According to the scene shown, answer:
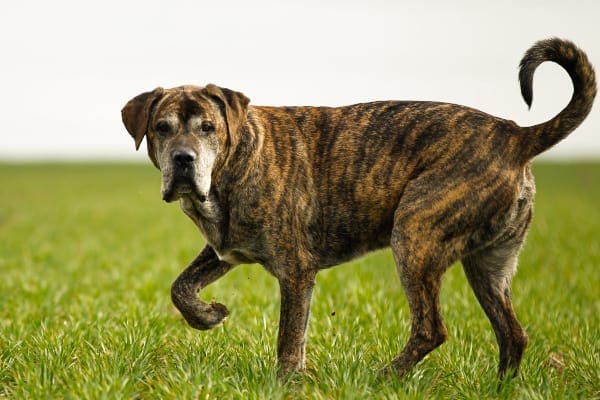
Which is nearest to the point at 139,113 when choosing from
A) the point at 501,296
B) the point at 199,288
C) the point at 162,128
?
the point at 162,128

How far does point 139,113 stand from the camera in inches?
208

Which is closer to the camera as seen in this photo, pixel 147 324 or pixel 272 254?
pixel 272 254

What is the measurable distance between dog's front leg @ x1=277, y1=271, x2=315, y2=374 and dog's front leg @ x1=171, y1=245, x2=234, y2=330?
0.79 metres

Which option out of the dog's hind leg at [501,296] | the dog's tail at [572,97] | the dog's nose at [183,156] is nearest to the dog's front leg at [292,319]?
the dog's nose at [183,156]

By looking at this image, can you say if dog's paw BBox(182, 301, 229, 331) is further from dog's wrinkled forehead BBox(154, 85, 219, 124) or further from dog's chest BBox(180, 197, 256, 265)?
dog's wrinkled forehead BBox(154, 85, 219, 124)

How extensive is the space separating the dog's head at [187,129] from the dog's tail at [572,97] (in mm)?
2032

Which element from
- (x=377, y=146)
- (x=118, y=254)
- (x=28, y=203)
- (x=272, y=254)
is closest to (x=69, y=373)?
(x=272, y=254)

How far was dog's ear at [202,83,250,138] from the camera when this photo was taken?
5160 mm

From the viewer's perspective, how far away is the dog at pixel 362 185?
507 centimetres

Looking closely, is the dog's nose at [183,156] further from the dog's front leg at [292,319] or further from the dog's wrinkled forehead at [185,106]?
the dog's front leg at [292,319]

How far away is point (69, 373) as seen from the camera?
545cm

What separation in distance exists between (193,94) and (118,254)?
926 cm

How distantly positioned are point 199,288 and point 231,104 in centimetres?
150

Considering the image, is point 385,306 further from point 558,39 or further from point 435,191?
point 558,39
